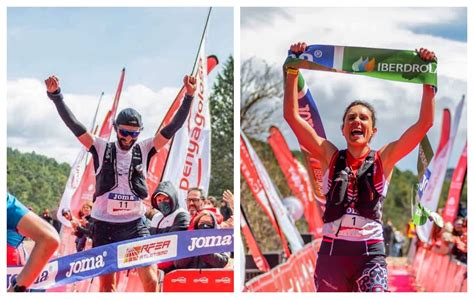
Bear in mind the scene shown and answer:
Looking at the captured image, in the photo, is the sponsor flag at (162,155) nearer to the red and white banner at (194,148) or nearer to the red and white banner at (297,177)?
the red and white banner at (194,148)

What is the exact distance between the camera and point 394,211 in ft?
58.7

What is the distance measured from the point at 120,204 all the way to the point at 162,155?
480 mm

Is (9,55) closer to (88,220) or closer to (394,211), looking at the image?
(88,220)

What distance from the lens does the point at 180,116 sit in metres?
6.38

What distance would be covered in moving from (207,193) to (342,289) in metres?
1.61

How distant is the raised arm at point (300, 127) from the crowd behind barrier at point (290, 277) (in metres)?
2.01

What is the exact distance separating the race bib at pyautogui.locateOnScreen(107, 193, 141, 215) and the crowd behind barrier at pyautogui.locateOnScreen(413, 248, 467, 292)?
3.47m

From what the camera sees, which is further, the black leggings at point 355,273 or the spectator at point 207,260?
the spectator at point 207,260

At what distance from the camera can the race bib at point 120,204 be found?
20.5 feet

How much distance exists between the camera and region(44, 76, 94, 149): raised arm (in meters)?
6.26

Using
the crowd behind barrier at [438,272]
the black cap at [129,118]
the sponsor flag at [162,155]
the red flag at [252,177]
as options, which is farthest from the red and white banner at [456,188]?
the black cap at [129,118]

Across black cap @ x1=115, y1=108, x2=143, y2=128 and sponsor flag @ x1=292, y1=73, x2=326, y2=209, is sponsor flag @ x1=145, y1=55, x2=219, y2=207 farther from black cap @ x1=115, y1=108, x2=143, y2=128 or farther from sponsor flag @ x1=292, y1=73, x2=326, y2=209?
sponsor flag @ x1=292, y1=73, x2=326, y2=209

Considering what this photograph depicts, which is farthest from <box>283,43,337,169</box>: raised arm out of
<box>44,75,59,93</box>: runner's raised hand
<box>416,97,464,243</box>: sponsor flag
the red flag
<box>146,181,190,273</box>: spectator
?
<box>416,97,464,243</box>: sponsor flag
